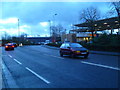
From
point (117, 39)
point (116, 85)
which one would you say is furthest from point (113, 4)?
point (116, 85)

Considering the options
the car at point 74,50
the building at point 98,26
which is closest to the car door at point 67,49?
the car at point 74,50

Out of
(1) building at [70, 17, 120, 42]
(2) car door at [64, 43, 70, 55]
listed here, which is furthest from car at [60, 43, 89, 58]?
(1) building at [70, 17, 120, 42]

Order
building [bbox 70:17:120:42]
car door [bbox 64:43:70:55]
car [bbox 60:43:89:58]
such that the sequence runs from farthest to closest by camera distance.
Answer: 1. building [bbox 70:17:120:42]
2. car door [bbox 64:43:70:55]
3. car [bbox 60:43:89:58]

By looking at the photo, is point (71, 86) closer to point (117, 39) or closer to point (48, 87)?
point (48, 87)

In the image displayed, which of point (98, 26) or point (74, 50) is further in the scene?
point (98, 26)

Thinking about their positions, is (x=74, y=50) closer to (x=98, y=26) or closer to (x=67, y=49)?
(x=67, y=49)

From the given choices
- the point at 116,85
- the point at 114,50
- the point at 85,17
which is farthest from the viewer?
the point at 85,17

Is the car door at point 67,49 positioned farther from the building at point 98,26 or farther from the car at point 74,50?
the building at point 98,26

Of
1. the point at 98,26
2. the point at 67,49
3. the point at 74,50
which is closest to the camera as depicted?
the point at 74,50

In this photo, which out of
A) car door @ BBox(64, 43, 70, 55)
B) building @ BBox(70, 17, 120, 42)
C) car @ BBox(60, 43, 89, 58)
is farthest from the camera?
building @ BBox(70, 17, 120, 42)

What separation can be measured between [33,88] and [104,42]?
82.2ft

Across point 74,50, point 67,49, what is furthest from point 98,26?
point 74,50

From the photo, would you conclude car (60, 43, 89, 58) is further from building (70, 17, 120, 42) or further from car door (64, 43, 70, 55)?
building (70, 17, 120, 42)

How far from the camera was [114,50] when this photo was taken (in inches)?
971
